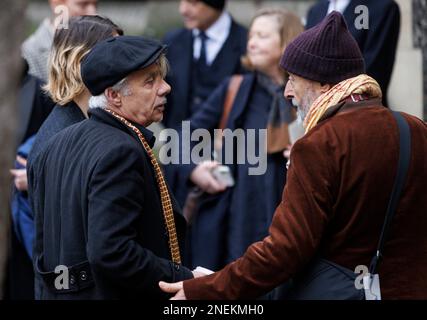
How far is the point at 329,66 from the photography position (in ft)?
14.2

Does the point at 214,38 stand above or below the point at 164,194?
above

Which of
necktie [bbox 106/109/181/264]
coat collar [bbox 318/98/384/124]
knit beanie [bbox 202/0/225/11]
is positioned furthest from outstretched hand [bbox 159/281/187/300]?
knit beanie [bbox 202/0/225/11]

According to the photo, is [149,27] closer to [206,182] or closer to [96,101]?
[206,182]

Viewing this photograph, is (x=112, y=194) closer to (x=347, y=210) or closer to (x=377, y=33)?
(x=347, y=210)

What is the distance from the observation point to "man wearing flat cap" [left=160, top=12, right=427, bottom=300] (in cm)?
406

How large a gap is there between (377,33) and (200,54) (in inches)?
65.6

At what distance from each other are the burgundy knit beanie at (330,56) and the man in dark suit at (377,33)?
242cm

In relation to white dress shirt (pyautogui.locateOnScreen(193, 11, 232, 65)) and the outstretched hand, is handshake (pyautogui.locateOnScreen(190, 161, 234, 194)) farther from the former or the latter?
the outstretched hand

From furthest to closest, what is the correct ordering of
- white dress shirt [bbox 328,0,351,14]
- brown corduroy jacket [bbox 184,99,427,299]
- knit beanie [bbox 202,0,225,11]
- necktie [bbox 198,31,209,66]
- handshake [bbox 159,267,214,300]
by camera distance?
knit beanie [bbox 202,0,225,11]
necktie [bbox 198,31,209,66]
white dress shirt [bbox 328,0,351,14]
handshake [bbox 159,267,214,300]
brown corduroy jacket [bbox 184,99,427,299]

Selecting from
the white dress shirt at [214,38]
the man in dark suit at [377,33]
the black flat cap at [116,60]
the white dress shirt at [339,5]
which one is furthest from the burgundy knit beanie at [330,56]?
the white dress shirt at [214,38]

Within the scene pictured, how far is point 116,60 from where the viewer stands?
4438 mm

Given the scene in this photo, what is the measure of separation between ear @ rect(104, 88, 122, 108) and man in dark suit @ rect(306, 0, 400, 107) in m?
2.57

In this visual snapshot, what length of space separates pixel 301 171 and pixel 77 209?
931 mm

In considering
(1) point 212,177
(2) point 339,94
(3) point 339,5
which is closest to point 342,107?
(2) point 339,94
